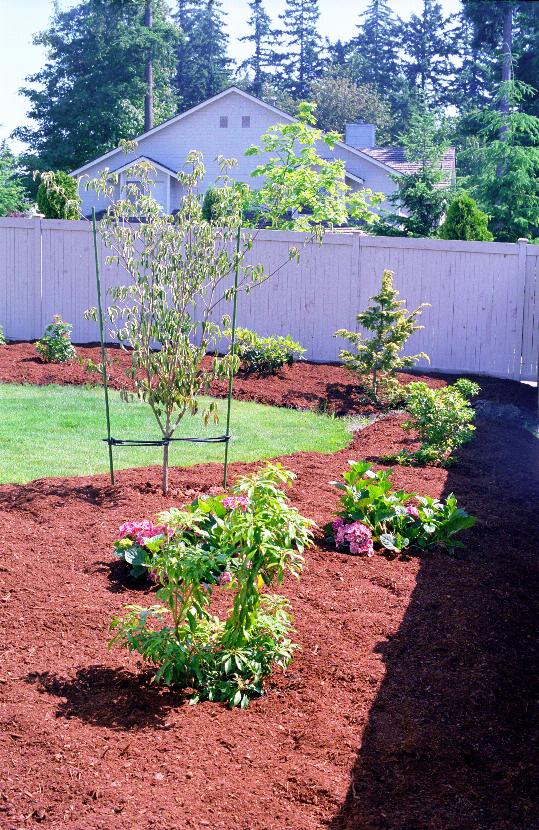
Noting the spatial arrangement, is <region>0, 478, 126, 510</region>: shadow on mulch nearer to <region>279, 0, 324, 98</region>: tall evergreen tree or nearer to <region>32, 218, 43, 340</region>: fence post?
<region>32, 218, 43, 340</region>: fence post

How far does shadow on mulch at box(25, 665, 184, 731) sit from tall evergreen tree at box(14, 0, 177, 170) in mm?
34208

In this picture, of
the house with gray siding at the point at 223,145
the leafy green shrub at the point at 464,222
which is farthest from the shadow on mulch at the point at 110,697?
the house with gray siding at the point at 223,145

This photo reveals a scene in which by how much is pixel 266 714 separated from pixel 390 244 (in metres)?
9.79

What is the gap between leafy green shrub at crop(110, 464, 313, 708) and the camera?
3.63 m

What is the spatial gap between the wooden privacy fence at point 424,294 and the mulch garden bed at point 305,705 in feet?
23.1

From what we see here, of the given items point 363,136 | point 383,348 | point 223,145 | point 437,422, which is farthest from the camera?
point 363,136

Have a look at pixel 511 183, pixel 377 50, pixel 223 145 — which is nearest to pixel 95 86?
pixel 223 145

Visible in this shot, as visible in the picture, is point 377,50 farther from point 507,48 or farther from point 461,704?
point 461,704

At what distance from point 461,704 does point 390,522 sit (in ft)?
6.44

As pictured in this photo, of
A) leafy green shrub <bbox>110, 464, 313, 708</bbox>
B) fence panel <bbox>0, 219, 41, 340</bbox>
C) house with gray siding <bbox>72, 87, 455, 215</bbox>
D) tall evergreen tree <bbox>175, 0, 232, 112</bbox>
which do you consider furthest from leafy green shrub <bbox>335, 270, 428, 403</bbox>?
tall evergreen tree <bbox>175, 0, 232, 112</bbox>

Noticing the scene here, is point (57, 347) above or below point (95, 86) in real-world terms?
below

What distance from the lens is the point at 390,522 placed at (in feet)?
18.2

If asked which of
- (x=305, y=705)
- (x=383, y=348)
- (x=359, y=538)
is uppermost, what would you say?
(x=383, y=348)

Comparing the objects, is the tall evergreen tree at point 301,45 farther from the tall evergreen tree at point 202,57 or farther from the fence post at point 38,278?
the fence post at point 38,278
